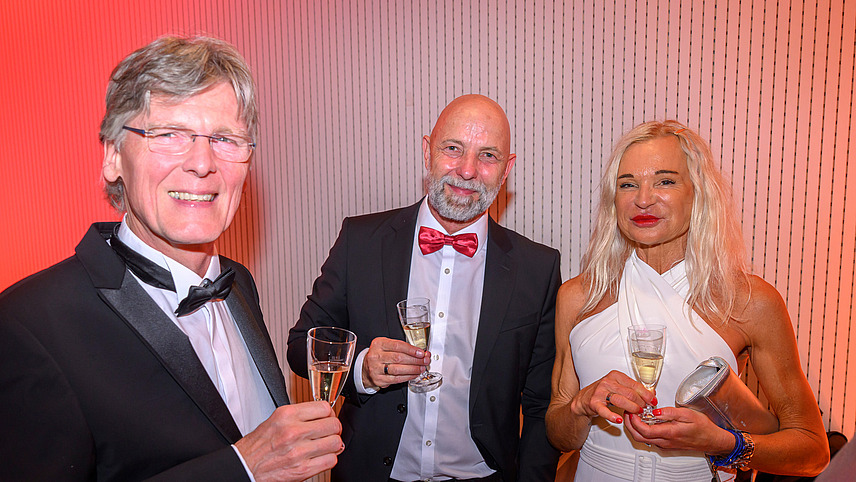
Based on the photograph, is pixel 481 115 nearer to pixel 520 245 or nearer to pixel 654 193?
pixel 520 245

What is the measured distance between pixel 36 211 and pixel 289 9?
3.24 meters

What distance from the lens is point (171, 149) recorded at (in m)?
1.49

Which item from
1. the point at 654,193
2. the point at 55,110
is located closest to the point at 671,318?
the point at 654,193

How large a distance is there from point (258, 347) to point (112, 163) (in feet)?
2.19

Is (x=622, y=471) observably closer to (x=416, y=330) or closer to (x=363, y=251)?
(x=416, y=330)

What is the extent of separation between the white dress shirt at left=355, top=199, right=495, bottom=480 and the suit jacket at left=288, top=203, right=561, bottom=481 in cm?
6

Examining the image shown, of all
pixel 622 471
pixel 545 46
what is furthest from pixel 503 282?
pixel 545 46

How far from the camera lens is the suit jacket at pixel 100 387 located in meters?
1.22

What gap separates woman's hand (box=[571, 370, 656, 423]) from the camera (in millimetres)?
1943

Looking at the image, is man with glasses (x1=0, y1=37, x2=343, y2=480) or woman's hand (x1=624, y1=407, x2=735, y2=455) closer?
man with glasses (x1=0, y1=37, x2=343, y2=480)

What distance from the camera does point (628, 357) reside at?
2355mm

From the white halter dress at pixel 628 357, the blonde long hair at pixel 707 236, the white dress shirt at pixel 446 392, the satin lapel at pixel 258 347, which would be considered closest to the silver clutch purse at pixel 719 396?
the white halter dress at pixel 628 357

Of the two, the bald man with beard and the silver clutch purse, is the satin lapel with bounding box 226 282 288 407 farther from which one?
the silver clutch purse

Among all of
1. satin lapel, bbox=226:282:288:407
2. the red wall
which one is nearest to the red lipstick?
satin lapel, bbox=226:282:288:407
